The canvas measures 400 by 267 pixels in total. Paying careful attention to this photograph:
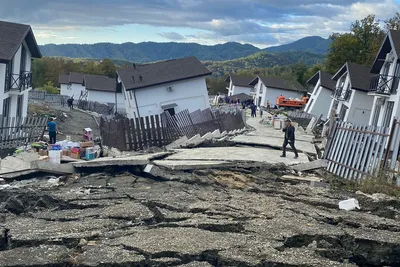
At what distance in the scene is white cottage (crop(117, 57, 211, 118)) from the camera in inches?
1537

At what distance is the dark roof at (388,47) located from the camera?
26337mm

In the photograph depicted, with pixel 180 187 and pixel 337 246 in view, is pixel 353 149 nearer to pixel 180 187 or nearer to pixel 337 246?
pixel 180 187

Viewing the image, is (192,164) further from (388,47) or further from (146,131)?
(388,47)

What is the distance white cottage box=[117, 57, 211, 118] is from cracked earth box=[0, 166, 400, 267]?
93.7 feet

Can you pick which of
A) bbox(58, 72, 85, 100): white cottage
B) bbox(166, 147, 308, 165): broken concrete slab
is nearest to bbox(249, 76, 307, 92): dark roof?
bbox(58, 72, 85, 100): white cottage

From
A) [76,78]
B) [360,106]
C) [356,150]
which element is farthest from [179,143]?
[76,78]

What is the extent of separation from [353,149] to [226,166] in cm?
319

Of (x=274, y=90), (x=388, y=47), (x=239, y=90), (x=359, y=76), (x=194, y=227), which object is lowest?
(x=194, y=227)

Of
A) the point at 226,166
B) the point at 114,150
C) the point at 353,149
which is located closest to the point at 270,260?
the point at 226,166

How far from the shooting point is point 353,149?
12383 mm

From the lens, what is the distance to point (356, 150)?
40.1 feet

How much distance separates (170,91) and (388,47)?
1690 centimetres

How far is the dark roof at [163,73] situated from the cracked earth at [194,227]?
94.2ft

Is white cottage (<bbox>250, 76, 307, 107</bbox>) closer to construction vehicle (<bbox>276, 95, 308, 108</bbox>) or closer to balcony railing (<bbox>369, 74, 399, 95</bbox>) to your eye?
construction vehicle (<bbox>276, 95, 308, 108</bbox>)
